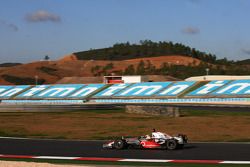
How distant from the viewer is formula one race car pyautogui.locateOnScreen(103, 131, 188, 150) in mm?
21531

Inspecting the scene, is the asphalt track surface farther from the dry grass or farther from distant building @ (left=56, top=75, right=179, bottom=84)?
distant building @ (left=56, top=75, right=179, bottom=84)

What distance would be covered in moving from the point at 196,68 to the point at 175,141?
4602 inches

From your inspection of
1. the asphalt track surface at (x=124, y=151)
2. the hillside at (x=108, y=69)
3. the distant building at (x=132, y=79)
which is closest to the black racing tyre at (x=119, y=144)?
the asphalt track surface at (x=124, y=151)

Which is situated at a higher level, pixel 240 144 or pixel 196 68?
pixel 196 68

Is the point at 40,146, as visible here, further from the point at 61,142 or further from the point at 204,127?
the point at 204,127

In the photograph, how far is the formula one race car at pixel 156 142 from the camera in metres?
21.5

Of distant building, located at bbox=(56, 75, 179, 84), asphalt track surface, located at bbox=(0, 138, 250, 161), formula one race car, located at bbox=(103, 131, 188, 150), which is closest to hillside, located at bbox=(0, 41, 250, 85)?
distant building, located at bbox=(56, 75, 179, 84)

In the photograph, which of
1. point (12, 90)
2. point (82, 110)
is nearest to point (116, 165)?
point (82, 110)

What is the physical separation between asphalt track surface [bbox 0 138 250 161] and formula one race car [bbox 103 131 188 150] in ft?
1.07

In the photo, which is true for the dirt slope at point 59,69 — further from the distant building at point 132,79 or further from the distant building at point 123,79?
the distant building at point 132,79

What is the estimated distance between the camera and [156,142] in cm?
2183

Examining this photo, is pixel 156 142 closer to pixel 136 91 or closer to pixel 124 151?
pixel 124 151

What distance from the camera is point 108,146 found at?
22.5 m

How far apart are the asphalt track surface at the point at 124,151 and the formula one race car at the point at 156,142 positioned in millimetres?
325
